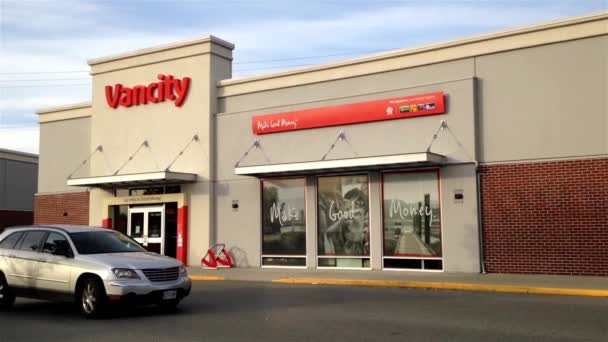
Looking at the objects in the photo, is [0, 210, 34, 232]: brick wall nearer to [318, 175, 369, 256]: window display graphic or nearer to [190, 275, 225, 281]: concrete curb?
[190, 275, 225, 281]: concrete curb

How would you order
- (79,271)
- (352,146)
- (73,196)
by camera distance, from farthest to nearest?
(73,196)
(352,146)
(79,271)

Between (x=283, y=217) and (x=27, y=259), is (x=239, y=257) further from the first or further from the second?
(x=27, y=259)

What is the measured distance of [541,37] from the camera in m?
18.4

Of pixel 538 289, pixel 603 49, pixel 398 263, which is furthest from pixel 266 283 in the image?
pixel 603 49

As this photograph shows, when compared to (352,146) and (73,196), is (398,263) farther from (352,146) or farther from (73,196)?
(73,196)

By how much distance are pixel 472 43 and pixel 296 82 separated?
242 inches

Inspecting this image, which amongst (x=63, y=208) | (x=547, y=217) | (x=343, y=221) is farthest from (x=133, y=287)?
(x=63, y=208)

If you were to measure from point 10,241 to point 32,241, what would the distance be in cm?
81

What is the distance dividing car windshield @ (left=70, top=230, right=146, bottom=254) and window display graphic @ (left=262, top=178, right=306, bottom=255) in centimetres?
963

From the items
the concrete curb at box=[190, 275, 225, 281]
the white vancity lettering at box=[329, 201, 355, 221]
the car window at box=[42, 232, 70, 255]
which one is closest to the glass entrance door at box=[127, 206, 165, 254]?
the concrete curb at box=[190, 275, 225, 281]

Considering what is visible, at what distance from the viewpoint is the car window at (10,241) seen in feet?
43.1

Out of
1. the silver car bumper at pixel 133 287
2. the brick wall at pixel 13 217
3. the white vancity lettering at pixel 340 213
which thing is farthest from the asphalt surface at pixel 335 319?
the brick wall at pixel 13 217

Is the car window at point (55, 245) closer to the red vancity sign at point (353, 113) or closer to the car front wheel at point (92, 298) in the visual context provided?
the car front wheel at point (92, 298)

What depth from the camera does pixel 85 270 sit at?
37.5 ft
